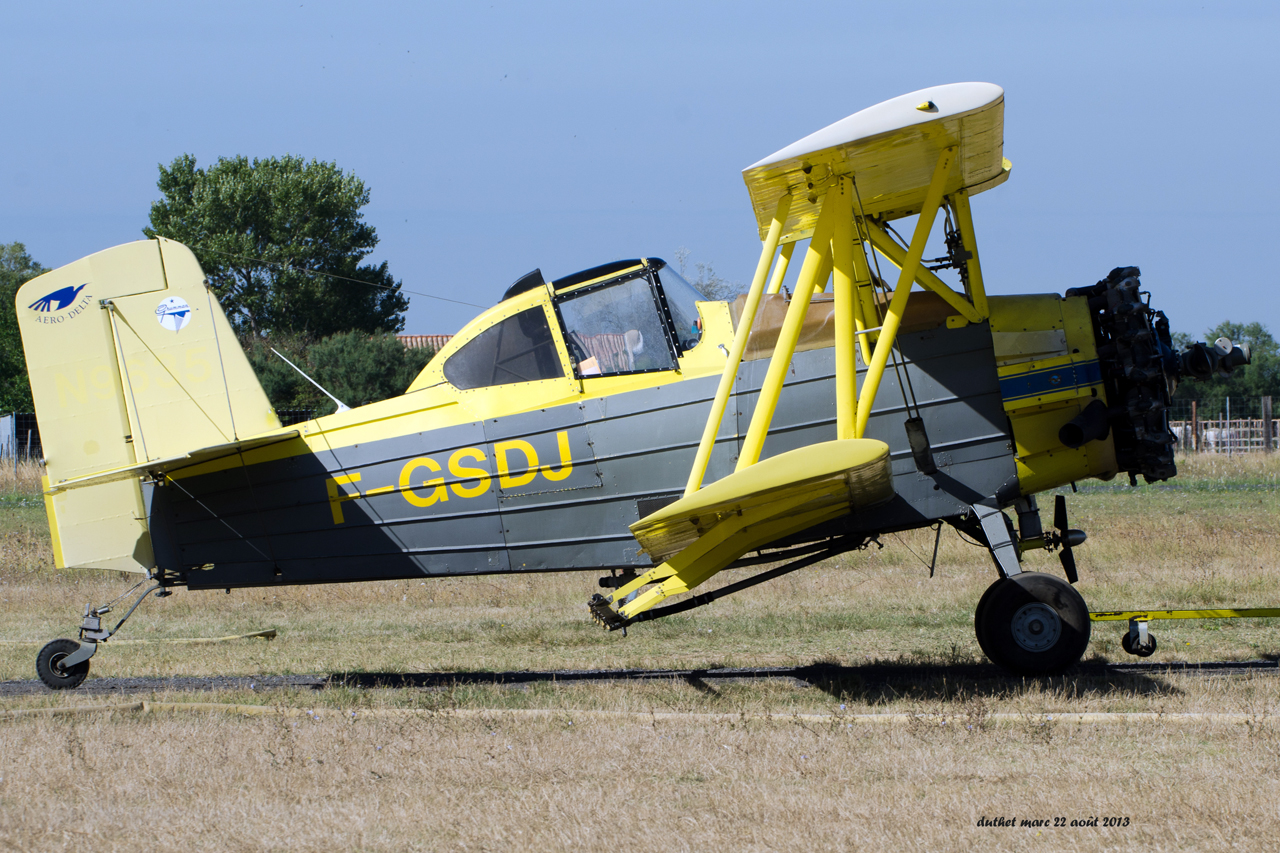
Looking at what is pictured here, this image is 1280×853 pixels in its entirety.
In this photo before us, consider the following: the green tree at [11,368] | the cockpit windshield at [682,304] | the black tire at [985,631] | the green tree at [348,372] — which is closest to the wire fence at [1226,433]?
the green tree at [348,372]

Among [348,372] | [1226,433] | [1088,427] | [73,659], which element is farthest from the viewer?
[348,372]

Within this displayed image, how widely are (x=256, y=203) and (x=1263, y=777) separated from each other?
53.0 meters

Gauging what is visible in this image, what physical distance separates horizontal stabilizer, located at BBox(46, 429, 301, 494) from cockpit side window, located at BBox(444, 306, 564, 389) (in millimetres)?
1440

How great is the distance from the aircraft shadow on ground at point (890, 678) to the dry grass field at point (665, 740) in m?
0.04

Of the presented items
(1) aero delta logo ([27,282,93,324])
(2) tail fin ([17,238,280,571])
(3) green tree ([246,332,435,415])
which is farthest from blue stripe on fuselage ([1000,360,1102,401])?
(3) green tree ([246,332,435,415])

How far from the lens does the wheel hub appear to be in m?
7.02

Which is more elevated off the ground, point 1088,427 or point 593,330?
point 593,330

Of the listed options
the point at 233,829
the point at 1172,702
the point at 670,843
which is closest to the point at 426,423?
the point at 233,829

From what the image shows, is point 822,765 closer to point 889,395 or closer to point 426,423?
point 889,395

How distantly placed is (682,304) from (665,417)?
0.94 meters

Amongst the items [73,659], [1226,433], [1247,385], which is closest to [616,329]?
[73,659]

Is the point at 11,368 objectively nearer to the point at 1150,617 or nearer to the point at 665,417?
the point at 665,417

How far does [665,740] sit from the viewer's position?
5.97 metres

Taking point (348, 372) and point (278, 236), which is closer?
point (348, 372)
